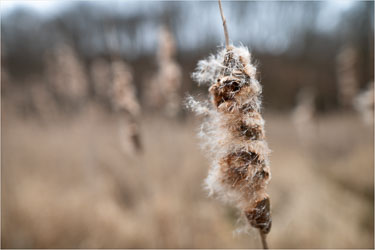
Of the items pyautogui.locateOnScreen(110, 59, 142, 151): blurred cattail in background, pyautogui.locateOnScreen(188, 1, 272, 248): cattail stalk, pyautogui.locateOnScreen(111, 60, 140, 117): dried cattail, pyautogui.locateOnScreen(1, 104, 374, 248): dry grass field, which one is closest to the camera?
pyautogui.locateOnScreen(188, 1, 272, 248): cattail stalk

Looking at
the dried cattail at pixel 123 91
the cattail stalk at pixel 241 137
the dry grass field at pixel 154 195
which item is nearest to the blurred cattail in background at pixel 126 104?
the dried cattail at pixel 123 91

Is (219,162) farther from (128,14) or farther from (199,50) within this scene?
(128,14)

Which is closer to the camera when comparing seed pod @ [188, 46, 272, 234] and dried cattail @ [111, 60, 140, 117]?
seed pod @ [188, 46, 272, 234]

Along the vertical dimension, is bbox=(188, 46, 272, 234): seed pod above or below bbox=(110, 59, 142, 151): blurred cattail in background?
below

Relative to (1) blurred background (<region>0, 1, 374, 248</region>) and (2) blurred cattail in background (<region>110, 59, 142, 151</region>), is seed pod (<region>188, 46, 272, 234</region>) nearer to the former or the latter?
(1) blurred background (<region>0, 1, 374, 248</region>)

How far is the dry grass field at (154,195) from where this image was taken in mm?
2861

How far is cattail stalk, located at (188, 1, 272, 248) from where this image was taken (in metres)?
0.75

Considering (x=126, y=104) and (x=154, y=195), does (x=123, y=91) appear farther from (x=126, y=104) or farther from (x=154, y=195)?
(x=154, y=195)

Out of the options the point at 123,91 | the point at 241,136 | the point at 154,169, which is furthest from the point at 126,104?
the point at 154,169

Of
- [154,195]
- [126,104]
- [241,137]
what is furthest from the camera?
[154,195]

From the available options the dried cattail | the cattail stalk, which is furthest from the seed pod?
the dried cattail

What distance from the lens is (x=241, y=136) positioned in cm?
77

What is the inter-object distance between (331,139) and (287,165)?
9.39 feet

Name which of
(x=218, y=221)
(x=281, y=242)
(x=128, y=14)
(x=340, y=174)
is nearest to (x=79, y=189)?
(x=218, y=221)
